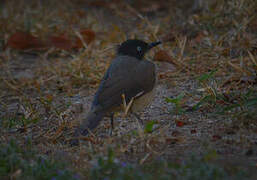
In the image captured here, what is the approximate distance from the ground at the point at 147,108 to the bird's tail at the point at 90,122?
0.09m

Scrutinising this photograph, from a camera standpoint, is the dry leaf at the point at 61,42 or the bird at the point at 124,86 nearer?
the bird at the point at 124,86

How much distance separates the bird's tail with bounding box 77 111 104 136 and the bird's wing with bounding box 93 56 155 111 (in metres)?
0.08

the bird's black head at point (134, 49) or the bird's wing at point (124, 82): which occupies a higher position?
the bird's black head at point (134, 49)

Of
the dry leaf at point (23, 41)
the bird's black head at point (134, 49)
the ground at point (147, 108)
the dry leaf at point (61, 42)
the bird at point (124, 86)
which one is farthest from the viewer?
the dry leaf at point (23, 41)

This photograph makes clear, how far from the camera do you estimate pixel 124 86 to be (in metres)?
4.56

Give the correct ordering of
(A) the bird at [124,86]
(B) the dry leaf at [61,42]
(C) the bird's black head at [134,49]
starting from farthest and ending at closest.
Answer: (B) the dry leaf at [61,42] → (C) the bird's black head at [134,49] → (A) the bird at [124,86]

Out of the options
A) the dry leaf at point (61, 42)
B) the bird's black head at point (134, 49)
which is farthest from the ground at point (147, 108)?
the bird's black head at point (134, 49)

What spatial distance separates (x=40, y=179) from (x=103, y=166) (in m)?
0.45

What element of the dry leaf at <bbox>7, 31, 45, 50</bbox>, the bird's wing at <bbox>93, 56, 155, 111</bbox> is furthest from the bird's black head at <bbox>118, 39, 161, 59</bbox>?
the dry leaf at <bbox>7, 31, 45, 50</bbox>

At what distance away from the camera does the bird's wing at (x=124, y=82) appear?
14.4ft

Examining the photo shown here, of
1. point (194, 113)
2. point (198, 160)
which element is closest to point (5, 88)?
point (194, 113)

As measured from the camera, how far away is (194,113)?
181 inches

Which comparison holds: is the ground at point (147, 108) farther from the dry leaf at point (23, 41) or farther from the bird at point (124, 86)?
the bird at point (124, 86)

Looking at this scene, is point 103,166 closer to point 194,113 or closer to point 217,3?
point 194,113
